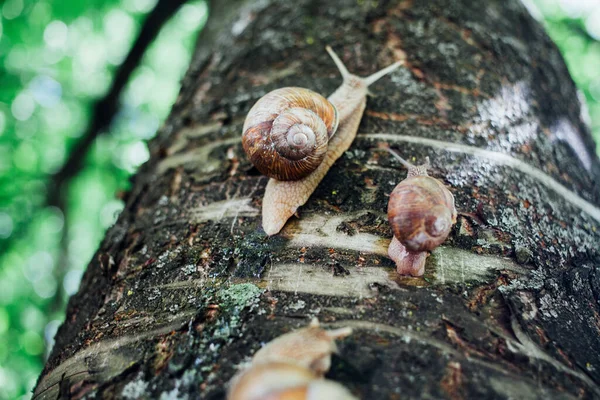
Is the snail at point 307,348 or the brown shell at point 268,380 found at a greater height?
the brown shell at point 268,380

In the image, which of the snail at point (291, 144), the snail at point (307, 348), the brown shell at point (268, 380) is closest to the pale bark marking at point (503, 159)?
the snail at point (291, 144)

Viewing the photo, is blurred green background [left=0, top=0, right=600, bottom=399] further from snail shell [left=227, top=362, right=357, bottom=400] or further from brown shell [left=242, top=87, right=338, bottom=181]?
snail shell [left=227, top=362, right=357, bottom=400]

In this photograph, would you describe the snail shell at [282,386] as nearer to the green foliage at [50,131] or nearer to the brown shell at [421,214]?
the brown shell at [421,214]

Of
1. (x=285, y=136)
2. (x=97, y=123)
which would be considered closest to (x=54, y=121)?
(x=97, y=123)

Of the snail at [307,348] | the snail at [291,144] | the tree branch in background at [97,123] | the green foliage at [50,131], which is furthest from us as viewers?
the tree branch in background at [97,123]

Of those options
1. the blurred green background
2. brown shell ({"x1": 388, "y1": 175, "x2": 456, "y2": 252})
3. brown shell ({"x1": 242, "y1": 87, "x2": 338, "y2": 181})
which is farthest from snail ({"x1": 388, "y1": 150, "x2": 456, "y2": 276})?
the blurred green background

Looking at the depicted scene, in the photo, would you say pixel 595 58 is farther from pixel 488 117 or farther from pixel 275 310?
pixel 275 310
